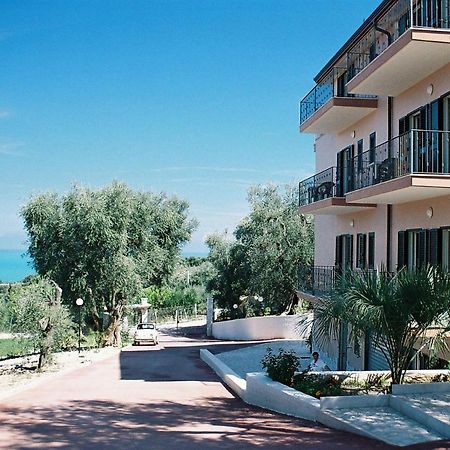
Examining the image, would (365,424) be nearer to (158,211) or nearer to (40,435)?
(40,435)

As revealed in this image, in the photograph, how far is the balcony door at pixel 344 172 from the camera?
20062 mm

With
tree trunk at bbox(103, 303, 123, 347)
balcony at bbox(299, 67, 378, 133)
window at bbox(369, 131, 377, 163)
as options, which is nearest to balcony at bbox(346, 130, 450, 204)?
window at bbox(369, 131, 377, 163)

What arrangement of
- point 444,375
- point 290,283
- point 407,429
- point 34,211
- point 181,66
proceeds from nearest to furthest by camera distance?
point 407,429 < point 444,375 < point 181,66 < point 34,211 < point 290,283

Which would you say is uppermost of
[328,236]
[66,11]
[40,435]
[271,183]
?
[66,11]

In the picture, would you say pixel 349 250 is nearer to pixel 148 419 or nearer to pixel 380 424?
pixel 148 419

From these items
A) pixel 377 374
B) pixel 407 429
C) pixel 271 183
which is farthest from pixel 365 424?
pixel 271 183

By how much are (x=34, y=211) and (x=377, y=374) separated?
2224 centimetres

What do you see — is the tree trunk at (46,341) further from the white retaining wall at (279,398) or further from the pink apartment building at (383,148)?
the white retaining wall at (279,398)

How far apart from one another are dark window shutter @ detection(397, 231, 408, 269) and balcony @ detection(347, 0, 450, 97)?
152 inches

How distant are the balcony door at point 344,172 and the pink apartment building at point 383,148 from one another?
0.05 metres

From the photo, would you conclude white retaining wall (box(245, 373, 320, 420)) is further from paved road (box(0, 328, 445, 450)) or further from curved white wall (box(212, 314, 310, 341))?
curved white wall (box(212, 314, 310, 341))

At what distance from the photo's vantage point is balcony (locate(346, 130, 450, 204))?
13.2 metres

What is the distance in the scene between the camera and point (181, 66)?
2798 cm

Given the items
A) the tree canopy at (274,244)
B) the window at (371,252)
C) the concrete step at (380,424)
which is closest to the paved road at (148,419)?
the concrete step at (380,424)
